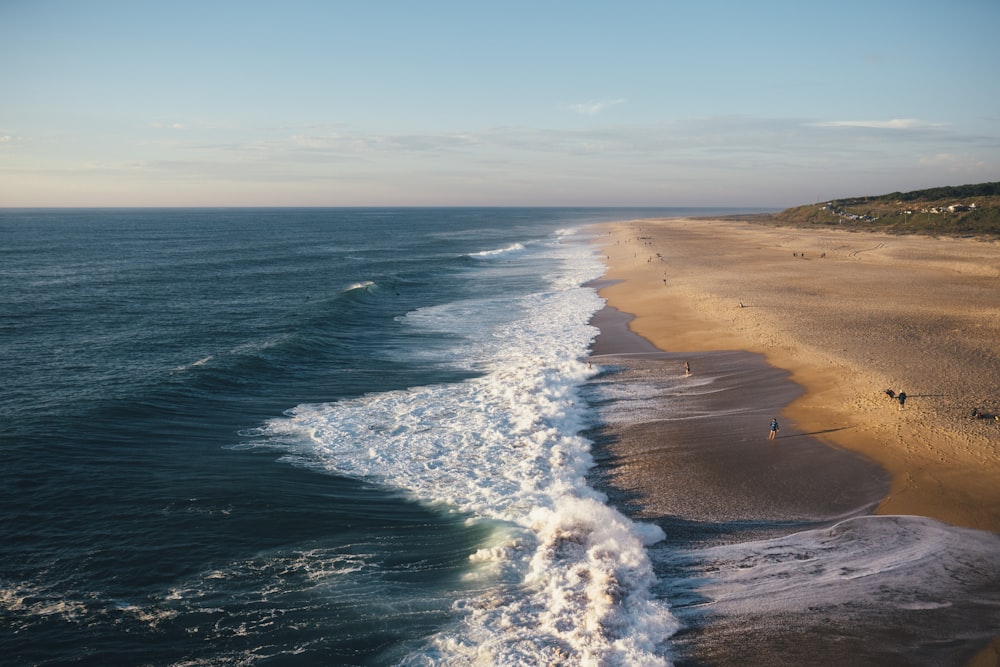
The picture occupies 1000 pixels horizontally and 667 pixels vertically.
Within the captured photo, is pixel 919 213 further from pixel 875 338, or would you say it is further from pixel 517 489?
pixel 517 489

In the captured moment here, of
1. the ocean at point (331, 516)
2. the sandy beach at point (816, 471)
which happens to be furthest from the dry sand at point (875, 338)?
the ocean at point (331, 516)

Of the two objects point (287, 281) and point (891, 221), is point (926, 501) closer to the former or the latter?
point (287, 281)

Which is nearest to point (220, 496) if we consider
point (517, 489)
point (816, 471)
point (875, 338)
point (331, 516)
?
point (331, 516)

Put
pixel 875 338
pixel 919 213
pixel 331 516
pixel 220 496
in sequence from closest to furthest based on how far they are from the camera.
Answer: pixel 331 516 < pixel 220 496 < pixel 875 338 < pixel 919 213

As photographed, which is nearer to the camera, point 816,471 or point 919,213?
point 816,471

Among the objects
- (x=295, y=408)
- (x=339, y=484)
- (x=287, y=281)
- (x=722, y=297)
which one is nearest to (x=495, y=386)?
(x=295, y=408)

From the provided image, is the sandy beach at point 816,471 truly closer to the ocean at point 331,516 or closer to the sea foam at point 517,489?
the ocean at point 331,516
